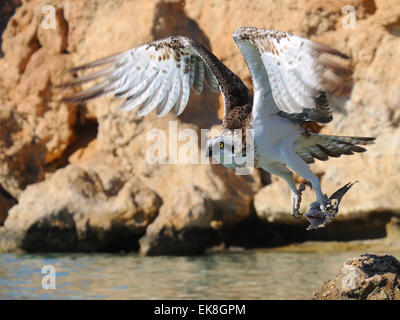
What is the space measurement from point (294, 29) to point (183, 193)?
3522 millimetres

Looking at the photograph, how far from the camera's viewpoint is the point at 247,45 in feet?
16.6

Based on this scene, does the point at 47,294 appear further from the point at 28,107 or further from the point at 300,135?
the point at 28,107

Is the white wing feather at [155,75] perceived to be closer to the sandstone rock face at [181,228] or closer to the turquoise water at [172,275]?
the turquoise water at [172,275]

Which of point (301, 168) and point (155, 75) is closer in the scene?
point (301, 168)

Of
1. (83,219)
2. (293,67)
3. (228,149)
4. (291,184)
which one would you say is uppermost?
(293,67)

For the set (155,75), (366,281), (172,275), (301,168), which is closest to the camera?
(366,281)

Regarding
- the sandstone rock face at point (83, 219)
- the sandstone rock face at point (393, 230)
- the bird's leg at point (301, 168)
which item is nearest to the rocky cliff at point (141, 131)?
the sandstone rock face at point (83, 219)

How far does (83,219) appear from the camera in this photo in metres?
11.3

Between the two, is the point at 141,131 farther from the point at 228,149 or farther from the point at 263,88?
the point at 263,88

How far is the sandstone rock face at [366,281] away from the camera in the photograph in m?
5.03

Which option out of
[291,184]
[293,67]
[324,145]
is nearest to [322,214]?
[291,184]

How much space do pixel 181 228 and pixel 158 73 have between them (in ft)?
15.8

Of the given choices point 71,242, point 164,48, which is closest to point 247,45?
point 164,48

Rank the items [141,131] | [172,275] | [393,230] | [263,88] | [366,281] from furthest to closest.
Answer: [141,131], [393,230], [172,275], [263,88], [366,281]
